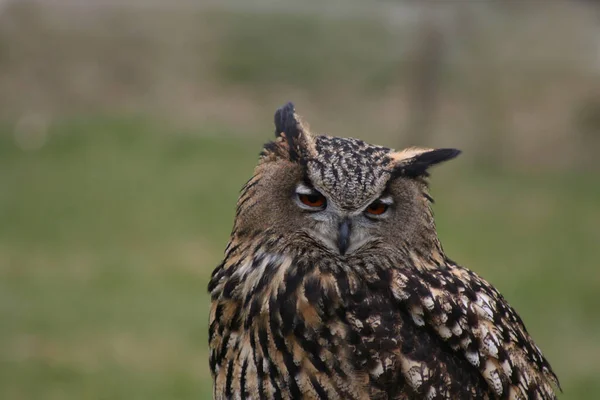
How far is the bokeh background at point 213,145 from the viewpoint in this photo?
659 cm

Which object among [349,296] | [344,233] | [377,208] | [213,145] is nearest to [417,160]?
[377,208]

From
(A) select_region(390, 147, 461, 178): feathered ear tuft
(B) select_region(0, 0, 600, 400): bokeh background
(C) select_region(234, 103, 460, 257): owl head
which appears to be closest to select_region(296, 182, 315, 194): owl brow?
(C) select_region(234, 103, 460, 257): owl head

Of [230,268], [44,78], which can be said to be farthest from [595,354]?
[44,78]

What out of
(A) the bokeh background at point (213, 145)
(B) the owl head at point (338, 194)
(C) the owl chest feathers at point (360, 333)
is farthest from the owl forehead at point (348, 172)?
(A) the bokeh background at point (213, 145)

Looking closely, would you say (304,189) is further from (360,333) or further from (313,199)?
(360,333)

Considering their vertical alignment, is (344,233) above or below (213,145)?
below

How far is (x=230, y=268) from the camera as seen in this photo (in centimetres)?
221

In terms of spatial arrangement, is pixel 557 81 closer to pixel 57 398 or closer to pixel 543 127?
pixel 543 127

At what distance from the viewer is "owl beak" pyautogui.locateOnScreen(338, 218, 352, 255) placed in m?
2.06

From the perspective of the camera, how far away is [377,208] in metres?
2.12

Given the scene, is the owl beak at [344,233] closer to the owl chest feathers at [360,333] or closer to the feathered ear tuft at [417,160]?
the owl chest feathers at [360,333]

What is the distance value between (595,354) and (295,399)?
5185 mm

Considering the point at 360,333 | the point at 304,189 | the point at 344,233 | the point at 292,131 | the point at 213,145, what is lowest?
the point at 360,333

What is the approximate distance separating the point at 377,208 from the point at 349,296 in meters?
0.24
